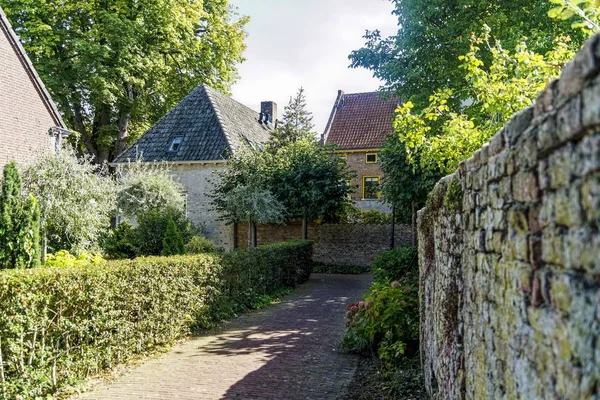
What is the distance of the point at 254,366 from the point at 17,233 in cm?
703

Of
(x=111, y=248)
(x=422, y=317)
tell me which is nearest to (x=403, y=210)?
(x=111, y=248)

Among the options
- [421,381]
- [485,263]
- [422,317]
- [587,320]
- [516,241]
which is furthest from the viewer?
[422,317]

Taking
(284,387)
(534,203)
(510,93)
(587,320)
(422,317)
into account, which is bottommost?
(284,387)

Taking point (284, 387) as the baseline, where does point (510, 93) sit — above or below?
above

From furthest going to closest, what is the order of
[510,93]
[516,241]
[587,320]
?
1. [510,93]
2. [516,241]
3. [587,320]

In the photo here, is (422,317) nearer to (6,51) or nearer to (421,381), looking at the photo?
(421,381)

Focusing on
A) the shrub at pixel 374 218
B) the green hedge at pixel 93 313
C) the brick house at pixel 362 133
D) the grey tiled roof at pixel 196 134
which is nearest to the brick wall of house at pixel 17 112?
the grey tiled roof at pixel 196 134

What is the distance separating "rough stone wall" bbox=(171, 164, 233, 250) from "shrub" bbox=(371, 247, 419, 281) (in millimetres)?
12309

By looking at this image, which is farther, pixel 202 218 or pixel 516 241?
pixel 202 218

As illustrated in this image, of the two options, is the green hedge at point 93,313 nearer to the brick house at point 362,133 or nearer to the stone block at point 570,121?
the stone block at point 570,121

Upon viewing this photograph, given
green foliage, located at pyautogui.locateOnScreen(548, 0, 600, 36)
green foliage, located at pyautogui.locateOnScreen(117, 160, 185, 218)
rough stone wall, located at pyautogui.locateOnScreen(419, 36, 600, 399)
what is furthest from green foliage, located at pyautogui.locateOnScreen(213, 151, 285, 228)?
rough stone wall, located at pyautogui.locateOnScreen(419, 36, 600, 399)

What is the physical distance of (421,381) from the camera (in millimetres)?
6469

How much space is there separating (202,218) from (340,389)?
19048mm

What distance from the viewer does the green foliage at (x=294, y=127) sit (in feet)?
84.0
